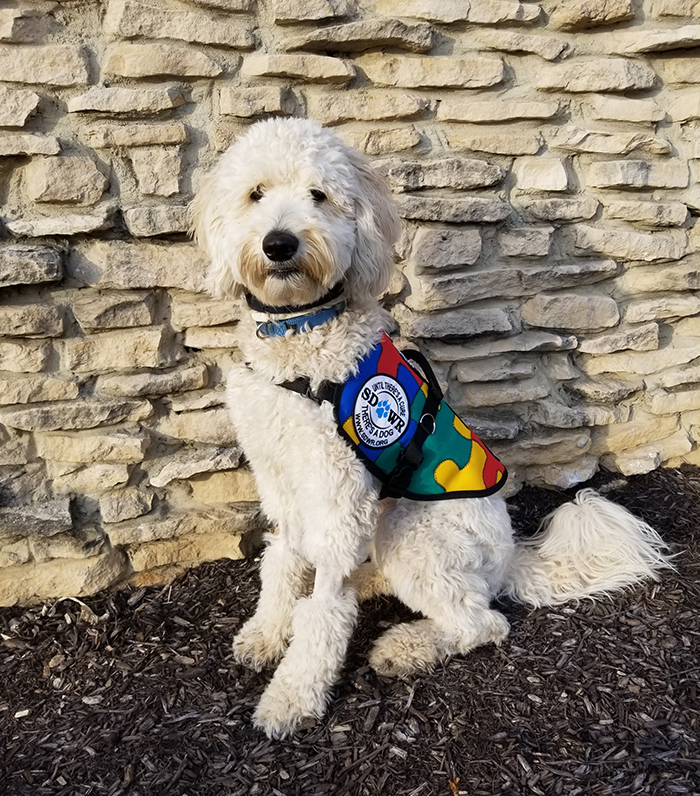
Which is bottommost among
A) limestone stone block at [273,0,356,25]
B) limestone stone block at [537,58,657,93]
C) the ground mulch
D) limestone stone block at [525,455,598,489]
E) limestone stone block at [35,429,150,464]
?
the ground mulch

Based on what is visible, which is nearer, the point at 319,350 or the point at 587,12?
the point at 319,350

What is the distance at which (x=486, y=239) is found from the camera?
10.7 ft

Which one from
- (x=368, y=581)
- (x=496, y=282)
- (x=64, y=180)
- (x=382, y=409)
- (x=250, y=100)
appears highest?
(x=250, y=100)

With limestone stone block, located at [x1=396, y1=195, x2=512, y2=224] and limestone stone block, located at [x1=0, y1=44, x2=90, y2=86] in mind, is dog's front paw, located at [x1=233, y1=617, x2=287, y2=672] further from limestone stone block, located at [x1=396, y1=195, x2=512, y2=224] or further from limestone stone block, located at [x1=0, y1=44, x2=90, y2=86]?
limestone stone block, located at [x1=0, y1=44, x2=90, y2=86]

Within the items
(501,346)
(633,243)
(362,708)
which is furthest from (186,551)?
(633,243)

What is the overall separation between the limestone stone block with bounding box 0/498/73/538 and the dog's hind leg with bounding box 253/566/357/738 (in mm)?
1210

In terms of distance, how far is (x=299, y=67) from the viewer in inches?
111

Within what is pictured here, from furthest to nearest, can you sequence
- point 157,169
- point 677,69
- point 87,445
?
point 677,69 → point 87,445 → point 157,169

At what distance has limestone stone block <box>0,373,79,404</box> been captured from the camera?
2.79 meters

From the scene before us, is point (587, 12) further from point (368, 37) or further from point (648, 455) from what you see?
point (648, 455)

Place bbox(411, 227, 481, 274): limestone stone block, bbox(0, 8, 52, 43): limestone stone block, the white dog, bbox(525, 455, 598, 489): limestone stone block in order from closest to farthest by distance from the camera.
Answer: the white dog
bbox(0, 8, 52, 43): limestone stone block
bbox(411, 227, 481, 274): limestone stone block
bbox(525, 455, 598, 489): limestone stone block

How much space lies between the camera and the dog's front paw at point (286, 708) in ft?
7.44

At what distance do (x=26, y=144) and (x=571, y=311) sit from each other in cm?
263

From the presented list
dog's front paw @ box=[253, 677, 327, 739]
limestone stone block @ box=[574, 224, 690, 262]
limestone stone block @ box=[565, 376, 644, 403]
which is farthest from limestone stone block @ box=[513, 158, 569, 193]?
dog's front paw @ box=[253, 677, 327, 739]
